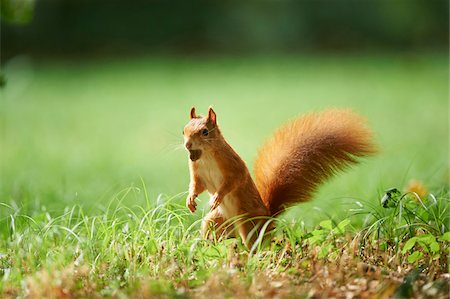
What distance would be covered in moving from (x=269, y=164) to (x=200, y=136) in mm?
457

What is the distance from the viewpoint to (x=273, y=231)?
2686mm

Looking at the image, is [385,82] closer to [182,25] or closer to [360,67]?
[360,67]

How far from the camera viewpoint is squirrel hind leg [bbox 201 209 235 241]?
261cm

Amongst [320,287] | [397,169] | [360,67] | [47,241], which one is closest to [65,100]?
[360,67]

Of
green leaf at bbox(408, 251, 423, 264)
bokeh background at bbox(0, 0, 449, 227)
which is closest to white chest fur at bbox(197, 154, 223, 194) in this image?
bokeh background at bbox(0, 0, 449, 227)

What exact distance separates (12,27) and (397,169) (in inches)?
367

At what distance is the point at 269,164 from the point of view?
2854 millimetres

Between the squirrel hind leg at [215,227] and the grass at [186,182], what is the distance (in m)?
0.04

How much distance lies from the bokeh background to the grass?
36mm

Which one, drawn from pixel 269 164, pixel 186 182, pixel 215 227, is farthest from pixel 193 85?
pixel 215 227

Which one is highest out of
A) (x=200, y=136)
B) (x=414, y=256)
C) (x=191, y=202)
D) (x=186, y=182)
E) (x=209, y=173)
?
(x=200, y=136)

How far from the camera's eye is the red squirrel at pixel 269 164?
8.26 feet

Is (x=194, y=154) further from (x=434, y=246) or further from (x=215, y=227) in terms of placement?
(x=434, y=246)

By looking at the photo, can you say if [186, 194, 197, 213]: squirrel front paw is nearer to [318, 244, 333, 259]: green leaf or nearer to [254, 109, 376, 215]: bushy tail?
[254, 109, 376, 215]: bushy tail
